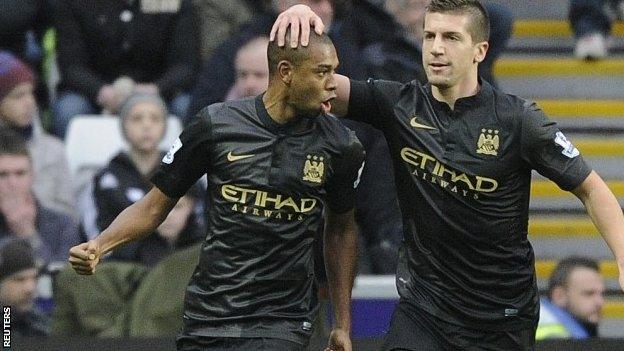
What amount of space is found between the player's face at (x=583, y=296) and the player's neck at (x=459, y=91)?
280 centimetres

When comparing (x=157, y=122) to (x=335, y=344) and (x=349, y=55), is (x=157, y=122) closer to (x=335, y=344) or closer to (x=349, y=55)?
(x=349, y=55)

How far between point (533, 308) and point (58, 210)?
3.47 metres

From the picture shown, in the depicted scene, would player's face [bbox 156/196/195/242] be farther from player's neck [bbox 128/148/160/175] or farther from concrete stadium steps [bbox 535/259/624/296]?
concrete stadium steps [bbox 535/259/624/296]

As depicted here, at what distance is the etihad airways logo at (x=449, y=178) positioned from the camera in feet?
18.9

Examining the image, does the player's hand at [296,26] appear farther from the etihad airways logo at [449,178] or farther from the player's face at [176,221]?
the player's face at [176,221]

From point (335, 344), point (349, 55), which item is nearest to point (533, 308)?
point (335, 344)

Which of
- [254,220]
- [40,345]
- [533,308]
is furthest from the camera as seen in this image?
[40,345]

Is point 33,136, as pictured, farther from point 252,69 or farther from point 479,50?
point 479,50

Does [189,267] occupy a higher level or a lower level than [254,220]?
lower

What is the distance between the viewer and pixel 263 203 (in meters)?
5.45

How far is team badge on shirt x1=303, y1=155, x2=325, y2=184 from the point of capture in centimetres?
550

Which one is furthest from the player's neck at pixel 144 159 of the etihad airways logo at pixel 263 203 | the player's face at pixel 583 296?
the etihad airways logo at pixel 263 203

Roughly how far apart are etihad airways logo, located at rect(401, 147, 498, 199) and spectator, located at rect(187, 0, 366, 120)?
9.03 ft

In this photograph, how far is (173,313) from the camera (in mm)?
7742
